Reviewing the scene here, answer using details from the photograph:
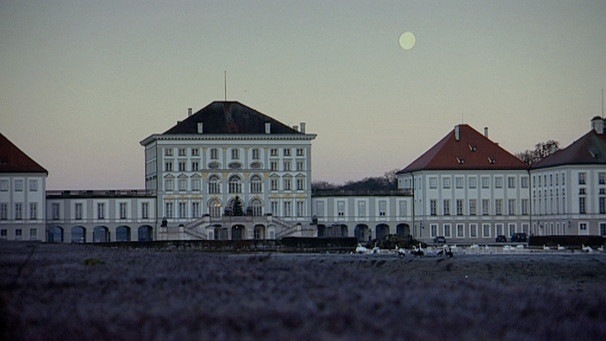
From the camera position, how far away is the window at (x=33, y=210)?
102 m

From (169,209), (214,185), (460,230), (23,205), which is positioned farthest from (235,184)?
(460,230)

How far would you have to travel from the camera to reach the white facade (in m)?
102

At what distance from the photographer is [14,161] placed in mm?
104375

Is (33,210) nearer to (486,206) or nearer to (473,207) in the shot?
(473,207)

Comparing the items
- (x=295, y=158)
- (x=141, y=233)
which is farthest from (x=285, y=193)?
Answer: (x=141, y=233)

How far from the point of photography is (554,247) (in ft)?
267

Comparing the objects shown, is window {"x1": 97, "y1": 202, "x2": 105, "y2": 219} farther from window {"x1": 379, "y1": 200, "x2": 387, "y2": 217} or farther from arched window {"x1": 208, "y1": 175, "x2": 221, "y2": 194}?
window {"x1": 379, "y1": 200, "x2": 387, "y2": 217}

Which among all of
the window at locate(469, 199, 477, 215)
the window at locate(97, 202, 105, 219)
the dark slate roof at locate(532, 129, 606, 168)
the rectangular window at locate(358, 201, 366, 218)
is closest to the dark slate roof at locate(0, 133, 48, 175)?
the window at locate(97, 202, 105, 219)

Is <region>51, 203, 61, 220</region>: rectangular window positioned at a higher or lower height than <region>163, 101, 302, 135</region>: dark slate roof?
lower

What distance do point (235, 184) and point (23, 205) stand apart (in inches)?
726

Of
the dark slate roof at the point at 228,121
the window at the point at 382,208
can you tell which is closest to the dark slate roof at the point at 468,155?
the window at the point at 382,208

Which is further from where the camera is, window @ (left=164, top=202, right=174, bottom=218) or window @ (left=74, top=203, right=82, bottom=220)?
window @ (left=164, top=202, right=174, bottom=218)

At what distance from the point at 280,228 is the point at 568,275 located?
59.2 meters

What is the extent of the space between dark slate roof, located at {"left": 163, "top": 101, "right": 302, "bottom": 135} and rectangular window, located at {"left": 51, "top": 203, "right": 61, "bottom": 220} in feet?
37.0
